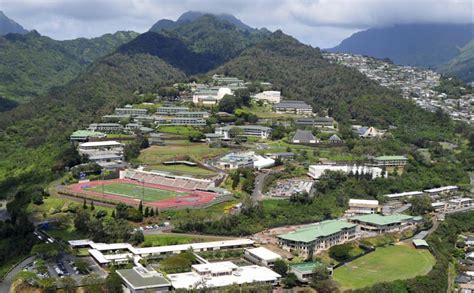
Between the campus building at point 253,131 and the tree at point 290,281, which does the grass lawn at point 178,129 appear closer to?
the campus building at point 253,131

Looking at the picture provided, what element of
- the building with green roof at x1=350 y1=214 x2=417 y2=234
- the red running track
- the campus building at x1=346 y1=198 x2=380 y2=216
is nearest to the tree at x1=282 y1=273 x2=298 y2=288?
the red running track

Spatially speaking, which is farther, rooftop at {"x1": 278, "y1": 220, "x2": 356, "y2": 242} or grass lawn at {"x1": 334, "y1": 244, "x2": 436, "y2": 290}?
rooftop at {"x1": 278, "y1": 220, "x2": 356, "y2": 242}

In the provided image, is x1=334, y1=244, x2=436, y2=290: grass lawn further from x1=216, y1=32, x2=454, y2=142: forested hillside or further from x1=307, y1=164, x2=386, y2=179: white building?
x1=216, y1=32, x2=454, y2=142: forested hillside

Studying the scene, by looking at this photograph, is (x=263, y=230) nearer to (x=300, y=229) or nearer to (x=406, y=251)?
(x=300, y=229)

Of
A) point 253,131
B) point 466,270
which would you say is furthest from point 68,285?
point 253,131

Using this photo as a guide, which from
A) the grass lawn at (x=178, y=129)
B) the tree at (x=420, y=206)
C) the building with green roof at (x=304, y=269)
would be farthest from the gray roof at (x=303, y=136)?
the building with green roof at (x=304, y=269)

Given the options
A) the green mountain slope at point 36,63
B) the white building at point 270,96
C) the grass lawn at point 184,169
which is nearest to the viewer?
the grass lawn at point 184,169
